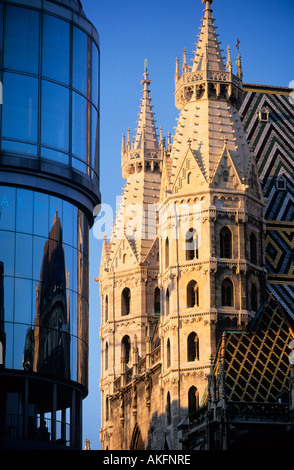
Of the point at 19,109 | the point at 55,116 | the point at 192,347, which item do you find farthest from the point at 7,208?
the point at 192,347

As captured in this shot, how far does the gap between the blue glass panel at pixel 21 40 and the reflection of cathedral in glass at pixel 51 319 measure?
7339 millimetres

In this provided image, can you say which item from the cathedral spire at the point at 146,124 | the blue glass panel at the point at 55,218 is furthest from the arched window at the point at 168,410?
the cathedral spire at the point at 146,124

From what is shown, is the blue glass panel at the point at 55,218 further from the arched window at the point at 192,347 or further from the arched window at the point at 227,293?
the arched window at the point at 227,293

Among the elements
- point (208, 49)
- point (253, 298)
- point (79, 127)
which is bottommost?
point (253, 298)

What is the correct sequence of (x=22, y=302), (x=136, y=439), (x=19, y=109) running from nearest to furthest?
(x=22, y=302)
(x=19, y=109)
(x=136, y=439)

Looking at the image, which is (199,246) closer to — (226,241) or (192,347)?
(226,241)

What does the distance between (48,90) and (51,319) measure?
36.0 ft

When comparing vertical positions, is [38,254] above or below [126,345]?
below

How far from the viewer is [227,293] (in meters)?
75.6

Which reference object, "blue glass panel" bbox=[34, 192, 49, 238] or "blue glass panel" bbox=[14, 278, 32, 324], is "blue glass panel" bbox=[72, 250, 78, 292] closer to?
"blue glass panel" bbox=[34, 192, 49, 238]

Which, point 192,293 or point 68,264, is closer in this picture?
point 68,264

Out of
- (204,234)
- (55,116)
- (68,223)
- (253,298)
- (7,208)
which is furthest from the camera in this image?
(253,298)
